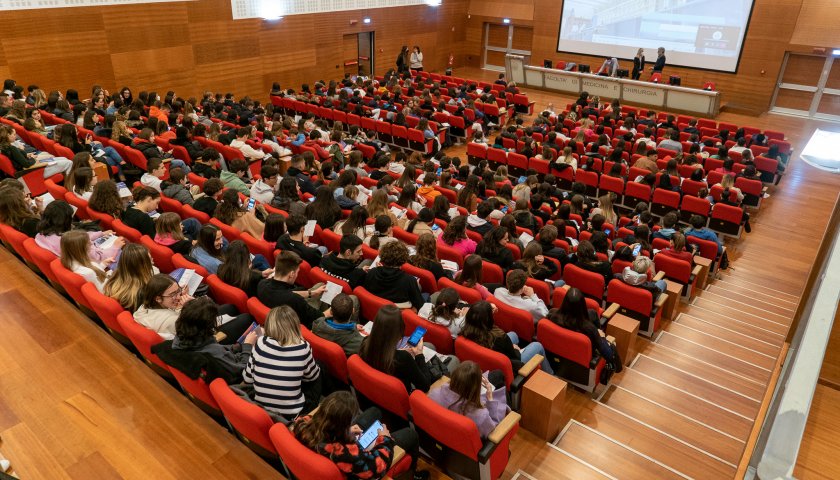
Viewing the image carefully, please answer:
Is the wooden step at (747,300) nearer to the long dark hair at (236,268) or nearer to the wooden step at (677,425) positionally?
the wooden step at (677,425)

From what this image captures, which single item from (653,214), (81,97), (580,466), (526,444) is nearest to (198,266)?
(526,444)

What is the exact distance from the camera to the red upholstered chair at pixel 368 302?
4250mm

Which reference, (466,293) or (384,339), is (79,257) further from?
(466,293)

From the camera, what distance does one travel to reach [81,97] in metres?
12.1

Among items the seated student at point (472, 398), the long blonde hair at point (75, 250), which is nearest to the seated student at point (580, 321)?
the seated student at point (472, 398)

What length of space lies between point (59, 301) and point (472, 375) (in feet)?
12.8

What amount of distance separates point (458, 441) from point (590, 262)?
3087mm

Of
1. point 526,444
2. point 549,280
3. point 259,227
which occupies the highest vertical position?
point 259,227

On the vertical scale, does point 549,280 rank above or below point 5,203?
below

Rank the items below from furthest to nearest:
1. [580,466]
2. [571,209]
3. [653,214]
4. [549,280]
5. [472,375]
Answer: [653,214]
[571,209]
[549,280]
[580,466]
[472,375]

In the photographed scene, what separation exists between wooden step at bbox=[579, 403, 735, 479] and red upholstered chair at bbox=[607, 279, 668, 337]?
53.8 inches

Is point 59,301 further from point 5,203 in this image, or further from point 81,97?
point 81,97

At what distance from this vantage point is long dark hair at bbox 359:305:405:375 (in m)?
3.32

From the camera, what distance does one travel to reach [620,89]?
16.2 m
